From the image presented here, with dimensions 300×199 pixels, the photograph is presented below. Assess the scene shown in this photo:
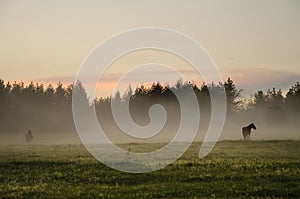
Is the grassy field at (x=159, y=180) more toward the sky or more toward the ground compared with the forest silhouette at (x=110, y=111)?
more toward the ground

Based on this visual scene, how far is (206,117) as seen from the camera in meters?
135

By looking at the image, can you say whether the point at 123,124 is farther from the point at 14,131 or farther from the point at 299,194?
the point at 299,194

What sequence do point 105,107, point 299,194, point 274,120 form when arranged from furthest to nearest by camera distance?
point 105,107 → point 274,120 → point 299,194

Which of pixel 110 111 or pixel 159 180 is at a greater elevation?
pixel 110 111

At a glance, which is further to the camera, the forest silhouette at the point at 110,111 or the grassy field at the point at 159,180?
the forest silhouette at the point at 110,111

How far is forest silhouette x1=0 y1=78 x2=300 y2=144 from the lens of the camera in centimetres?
13423

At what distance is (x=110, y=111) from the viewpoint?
561ft

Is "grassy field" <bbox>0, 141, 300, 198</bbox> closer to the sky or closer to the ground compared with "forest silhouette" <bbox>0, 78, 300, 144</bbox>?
closer to the ground

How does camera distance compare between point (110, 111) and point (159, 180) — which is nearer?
point (159, 180)

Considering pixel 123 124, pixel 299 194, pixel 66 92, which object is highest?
pixel 66 92

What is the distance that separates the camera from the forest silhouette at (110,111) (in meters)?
134

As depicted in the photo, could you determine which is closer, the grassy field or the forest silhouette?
the grassy field

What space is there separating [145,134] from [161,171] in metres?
96.9

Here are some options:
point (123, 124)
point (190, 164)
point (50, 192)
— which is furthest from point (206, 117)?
point (50, 192)
